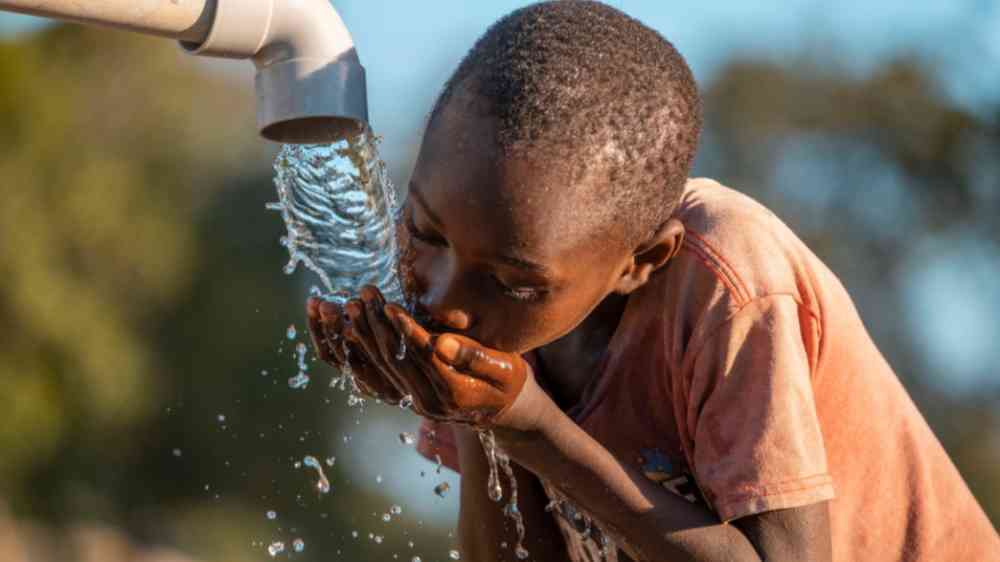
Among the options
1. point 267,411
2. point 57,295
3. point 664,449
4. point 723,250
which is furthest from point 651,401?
point 57,295

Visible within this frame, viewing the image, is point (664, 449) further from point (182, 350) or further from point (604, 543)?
point (182, 350)

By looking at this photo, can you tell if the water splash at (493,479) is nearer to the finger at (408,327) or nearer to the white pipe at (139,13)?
the finger at (408,327)

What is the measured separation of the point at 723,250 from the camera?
257 centimetres

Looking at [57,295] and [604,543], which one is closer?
[604,543]

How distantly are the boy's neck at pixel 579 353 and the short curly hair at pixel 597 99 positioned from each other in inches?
12.3

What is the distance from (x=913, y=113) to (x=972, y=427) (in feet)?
8.35

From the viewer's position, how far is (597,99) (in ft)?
7.72

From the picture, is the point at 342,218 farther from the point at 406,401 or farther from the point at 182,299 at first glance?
the point at 182,299

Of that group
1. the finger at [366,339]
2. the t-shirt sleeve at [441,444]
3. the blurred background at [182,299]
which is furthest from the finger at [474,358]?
the blurred background at [182,299]

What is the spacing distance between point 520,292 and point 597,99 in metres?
0.31

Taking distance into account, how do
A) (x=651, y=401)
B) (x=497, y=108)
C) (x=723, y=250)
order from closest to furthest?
(x=497, y=108)
(x=723, y=250)
(x=651, y=401)

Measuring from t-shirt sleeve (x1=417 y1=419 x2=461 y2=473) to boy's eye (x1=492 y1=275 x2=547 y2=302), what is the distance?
997 millimetres

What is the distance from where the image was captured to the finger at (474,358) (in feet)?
7.42

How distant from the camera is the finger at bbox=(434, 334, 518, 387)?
226 cm
